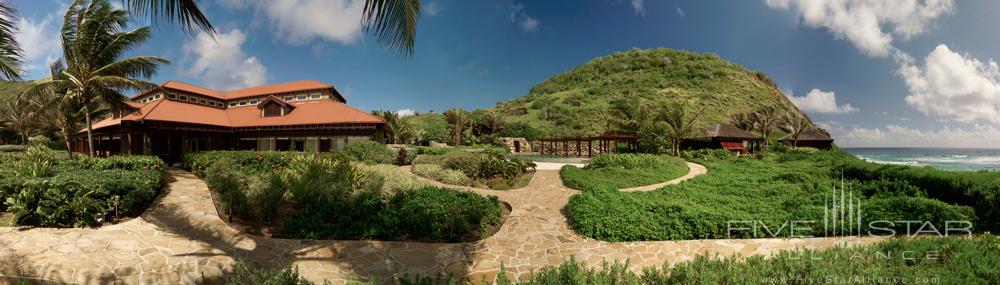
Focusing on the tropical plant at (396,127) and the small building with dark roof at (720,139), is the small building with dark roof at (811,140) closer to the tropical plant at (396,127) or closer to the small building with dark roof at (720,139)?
the small building with dark roof at (720,139)

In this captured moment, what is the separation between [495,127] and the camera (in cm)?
4831

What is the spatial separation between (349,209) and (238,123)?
2600 centimetres

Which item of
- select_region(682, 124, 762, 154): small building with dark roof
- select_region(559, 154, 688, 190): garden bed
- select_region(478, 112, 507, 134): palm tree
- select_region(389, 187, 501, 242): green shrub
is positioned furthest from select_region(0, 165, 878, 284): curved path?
select_region(478, 112, 507, 134): palm tree

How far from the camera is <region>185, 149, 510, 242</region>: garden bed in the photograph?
768 centimetres

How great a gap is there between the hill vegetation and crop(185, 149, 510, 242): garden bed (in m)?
34.0

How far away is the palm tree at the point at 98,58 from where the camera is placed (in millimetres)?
15664

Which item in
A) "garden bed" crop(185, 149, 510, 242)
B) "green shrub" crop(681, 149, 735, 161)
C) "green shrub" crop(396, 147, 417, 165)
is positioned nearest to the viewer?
"garden bed" crop(185, 149, 510, 242)

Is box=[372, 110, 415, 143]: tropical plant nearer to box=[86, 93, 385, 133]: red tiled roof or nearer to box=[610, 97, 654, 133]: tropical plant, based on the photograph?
box=[86, 93, 385, 133]: red tiled roof

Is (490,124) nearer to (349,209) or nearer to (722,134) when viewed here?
(722,134)

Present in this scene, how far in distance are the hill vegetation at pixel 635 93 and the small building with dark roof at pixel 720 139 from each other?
1054 centimetres

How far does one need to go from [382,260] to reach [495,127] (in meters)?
42.0

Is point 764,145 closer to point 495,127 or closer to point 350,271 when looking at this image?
point 495,127

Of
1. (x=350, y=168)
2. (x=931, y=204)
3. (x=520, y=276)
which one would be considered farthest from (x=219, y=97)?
(x=931, y=204)

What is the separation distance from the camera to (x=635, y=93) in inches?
2534
